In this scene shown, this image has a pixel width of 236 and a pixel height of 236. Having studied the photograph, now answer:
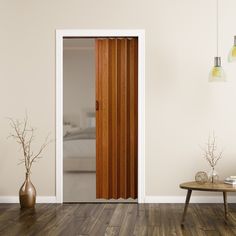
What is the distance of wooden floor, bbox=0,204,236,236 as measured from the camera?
4.19m

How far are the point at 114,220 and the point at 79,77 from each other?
485 centimetres

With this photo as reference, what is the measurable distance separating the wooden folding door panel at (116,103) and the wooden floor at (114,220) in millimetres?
622

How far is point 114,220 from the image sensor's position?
183 inches

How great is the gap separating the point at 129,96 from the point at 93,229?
200cm

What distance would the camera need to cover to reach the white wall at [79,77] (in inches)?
358

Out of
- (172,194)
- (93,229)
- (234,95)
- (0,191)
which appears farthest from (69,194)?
(234,95)

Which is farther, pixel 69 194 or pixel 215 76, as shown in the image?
pixel 69 194

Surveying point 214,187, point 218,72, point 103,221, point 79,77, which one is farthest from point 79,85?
point 214,187

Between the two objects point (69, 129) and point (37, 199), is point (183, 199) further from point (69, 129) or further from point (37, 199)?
point (69, 129)

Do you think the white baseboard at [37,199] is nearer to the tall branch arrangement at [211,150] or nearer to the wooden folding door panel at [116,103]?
the wooden folding door panel at [116,103]

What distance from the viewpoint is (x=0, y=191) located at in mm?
5695

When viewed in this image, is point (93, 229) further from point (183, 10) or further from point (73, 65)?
point (73, 65)

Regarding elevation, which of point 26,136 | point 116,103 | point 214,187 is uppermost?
point 116,103

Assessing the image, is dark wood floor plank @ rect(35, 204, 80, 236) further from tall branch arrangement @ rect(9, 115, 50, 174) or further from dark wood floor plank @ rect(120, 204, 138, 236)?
tall branch arrangement @ rect(9, 115, 50, 174)
